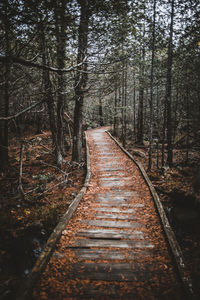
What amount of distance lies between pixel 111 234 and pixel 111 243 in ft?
0.99

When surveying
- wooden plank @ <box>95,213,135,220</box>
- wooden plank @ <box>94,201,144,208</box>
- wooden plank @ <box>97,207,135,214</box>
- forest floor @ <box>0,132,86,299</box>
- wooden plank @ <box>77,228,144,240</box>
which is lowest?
forest floor @ <box>0,132,86,299</box>

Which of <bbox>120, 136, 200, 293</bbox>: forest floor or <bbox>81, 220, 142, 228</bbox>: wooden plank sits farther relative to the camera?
<bbox>81, 220, 142, 228</bbox>: wooden plank

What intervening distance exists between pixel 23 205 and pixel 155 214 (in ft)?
17.8

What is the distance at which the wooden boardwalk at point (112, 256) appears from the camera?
297 centimetres

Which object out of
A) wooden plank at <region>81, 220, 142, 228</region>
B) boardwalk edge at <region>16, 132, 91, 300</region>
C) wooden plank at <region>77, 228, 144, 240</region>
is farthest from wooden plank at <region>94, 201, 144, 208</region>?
wooden plank at <region>77, 228, 144, 240</region>

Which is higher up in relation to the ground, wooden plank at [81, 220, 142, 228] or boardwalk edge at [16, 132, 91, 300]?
boardwalk edge at [16, 132, 91, 300]

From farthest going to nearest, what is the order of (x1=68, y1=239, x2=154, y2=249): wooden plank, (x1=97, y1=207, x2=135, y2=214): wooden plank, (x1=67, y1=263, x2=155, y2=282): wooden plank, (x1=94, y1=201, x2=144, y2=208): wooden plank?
1. (x1=94, y1=201, x2=144, y2=208): wooden plank
2. (x1=97, y1=207, x2=135, y2=214): wooden plank
3. (x1=68, y1=239, x2=154, y2=249): wooden plank
4. (x1=67, y1=263, x2=155, y2=282): wooden plank

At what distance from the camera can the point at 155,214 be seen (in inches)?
206

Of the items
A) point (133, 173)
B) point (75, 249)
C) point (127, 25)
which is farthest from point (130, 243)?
point (127, 25)

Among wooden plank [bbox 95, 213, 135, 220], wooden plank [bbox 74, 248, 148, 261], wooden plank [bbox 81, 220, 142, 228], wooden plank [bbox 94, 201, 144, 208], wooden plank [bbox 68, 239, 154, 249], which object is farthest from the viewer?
wooden plank [bbox 94, 201, 144, 208]

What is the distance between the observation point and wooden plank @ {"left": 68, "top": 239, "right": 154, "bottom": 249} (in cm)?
401

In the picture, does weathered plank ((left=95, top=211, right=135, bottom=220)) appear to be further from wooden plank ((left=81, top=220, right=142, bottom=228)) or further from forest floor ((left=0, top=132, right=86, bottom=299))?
forest floor ((left=0, top=132, right=86, bottom=299))

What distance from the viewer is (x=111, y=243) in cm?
412

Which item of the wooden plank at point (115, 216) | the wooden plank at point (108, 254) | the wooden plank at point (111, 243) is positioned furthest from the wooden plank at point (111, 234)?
the wooden plank at point (115, 216)
